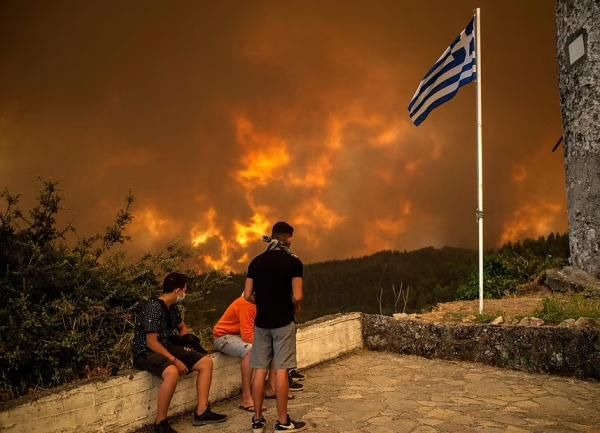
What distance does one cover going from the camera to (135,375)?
5.05 metres

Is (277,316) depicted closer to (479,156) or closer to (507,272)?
(479,156)

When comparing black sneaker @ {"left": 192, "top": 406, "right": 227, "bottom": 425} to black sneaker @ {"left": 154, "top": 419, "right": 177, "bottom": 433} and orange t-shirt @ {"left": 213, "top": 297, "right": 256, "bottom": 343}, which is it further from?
orange t-shirt @ {"left": 213, "top": 297, "right": 256, "bottom": 343}

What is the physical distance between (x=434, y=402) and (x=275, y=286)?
2.10 metres

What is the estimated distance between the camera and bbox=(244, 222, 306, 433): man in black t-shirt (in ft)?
15.9

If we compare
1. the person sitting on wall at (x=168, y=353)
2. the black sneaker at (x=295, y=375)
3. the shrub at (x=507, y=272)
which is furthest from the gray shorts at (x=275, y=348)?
the shrub at (x=507, y=272)

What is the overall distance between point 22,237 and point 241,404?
4550 mm

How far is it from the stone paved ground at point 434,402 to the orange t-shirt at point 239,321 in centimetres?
74

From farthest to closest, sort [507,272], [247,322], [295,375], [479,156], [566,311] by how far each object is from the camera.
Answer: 1. [507,272]
2. [479,156]
3. [566,311]
4. [295,375]
5. [247,322]

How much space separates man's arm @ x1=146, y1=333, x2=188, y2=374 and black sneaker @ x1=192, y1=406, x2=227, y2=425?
54cm

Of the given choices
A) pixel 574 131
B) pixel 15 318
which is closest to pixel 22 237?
pixel 15 318

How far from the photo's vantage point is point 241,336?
5852 millimetres

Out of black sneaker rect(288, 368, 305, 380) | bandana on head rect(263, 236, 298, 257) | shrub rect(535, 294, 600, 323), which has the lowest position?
black sneaker rect(288, 368, 305, 380)

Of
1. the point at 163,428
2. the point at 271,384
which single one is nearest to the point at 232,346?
the point at 271,384

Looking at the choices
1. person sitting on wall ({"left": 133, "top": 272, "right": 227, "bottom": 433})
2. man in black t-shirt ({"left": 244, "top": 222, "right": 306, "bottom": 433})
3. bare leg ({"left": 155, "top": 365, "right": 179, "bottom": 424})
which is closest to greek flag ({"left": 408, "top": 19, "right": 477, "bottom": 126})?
man in black t-shirt ({"left": 244, "top": 222, "right": 306, "bottom": 433})
